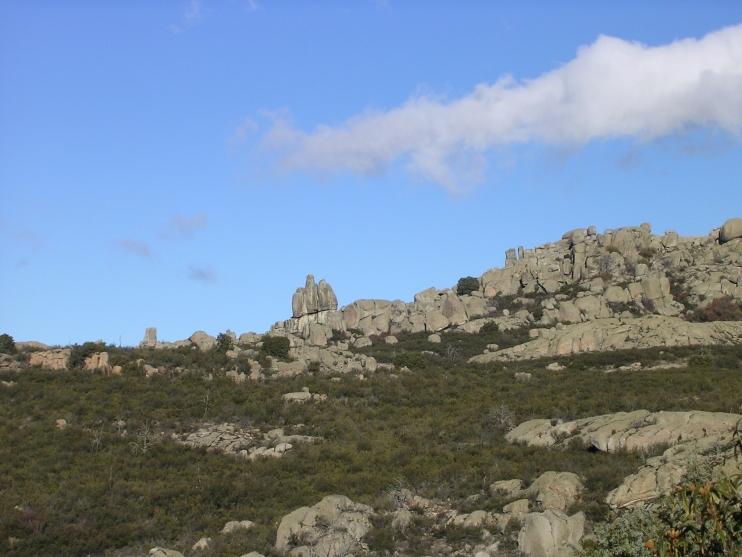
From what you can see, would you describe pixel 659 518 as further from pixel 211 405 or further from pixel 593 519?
pixel 211 405

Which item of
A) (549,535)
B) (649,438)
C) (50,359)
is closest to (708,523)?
(549,535)

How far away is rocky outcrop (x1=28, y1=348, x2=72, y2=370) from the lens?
189 feet

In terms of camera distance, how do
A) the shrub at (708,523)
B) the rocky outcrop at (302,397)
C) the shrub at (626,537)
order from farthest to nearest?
the rocky outcrop at (302,397), the shrub at (626,537), the shrub at (708,523)

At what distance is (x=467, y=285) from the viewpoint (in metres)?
99.4

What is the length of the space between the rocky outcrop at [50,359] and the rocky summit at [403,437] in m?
0.14

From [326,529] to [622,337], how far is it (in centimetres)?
4457

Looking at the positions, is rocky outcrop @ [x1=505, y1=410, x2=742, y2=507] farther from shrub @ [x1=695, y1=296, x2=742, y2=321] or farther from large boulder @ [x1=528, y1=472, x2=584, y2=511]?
shrub @ [x1=695, y1=296, x2=742, y2=321]

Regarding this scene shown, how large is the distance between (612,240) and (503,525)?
7368 centimetres

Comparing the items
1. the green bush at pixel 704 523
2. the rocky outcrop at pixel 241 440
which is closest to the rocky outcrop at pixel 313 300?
the rocky outcrop at pixel 241 440

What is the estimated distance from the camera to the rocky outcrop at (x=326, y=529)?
25906 millimetres

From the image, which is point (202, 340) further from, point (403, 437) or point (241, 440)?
point (403, 437)

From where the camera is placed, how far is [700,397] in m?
42.0

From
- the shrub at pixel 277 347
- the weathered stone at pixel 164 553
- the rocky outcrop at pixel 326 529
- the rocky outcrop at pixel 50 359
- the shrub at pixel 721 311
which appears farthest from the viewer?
the shrub at pixel 721 311

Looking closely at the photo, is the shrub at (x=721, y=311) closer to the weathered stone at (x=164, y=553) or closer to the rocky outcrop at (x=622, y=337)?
the rocky outcrop at (x=622, y=337)
